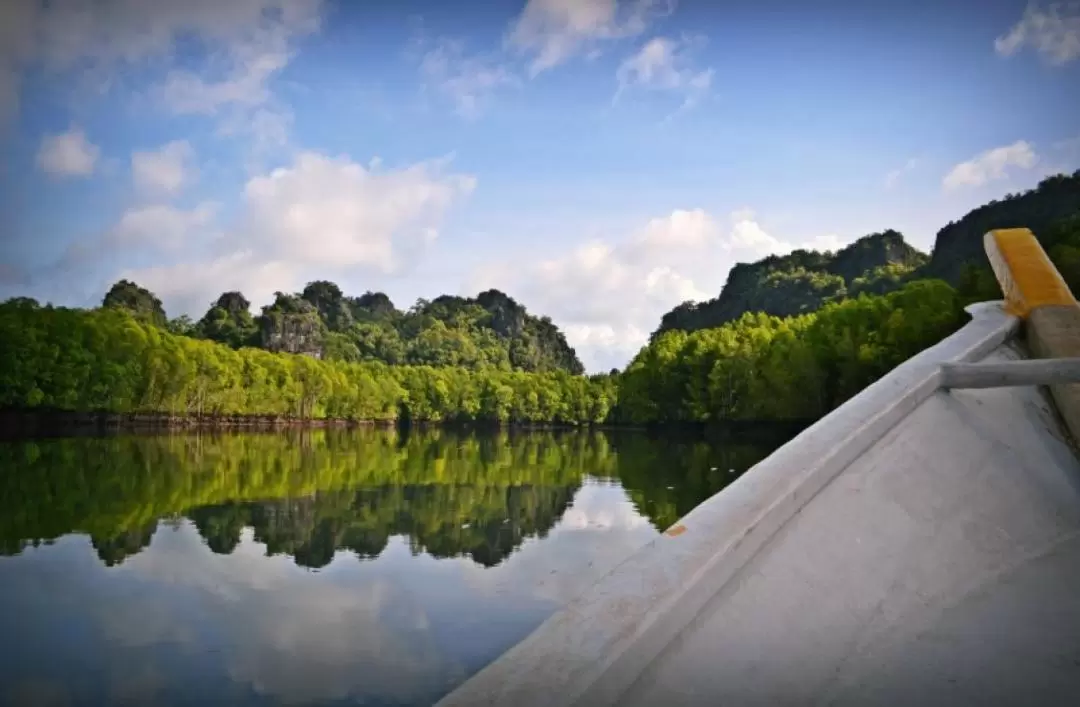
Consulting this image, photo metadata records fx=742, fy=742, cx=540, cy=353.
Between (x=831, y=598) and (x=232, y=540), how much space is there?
34.2 feet

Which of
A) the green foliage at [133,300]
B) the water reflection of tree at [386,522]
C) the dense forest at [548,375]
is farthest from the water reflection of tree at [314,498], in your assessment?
the green foliage at [133,300]

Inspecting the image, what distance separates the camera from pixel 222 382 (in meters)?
53.8

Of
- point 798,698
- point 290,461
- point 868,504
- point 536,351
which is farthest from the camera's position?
point 536,351

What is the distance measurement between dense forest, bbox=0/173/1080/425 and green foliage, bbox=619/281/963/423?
0.10 m

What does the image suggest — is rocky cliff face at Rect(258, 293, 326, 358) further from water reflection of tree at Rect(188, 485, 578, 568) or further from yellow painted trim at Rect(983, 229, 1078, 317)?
yellow painted trim at Rect(983, 229, 1078, 317)

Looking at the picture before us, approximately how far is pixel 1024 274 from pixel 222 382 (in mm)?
56476

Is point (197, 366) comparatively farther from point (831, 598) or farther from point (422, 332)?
point (422, 332)

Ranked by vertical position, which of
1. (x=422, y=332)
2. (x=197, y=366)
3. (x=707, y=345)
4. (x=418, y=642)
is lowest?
(x=418, y=642)

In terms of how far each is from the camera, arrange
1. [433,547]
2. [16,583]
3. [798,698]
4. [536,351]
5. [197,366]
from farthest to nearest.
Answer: [536,351]
[197,366]
[433,547]
[16,583]
[798,698]

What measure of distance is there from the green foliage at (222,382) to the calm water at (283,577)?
24730 mm

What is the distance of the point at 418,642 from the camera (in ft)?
20.0

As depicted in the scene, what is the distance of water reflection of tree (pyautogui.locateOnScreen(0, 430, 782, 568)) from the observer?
10469 millimetres

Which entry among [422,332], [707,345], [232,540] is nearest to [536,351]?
[422,332]

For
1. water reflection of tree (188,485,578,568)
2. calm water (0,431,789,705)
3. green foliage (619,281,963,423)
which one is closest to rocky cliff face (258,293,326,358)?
green foliage (619,281,963,423)
